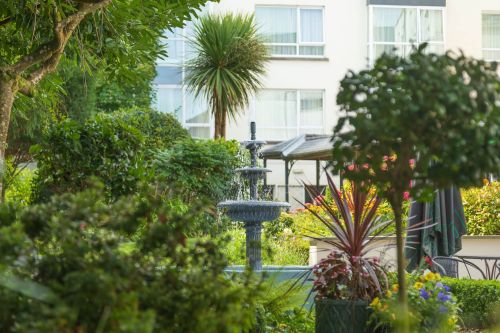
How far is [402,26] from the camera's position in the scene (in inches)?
1092

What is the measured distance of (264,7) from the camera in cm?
2725

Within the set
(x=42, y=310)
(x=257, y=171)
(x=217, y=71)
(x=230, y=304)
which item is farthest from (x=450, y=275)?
(x=217, y=71)

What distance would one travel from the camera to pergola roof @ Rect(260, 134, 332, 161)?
1881 cm

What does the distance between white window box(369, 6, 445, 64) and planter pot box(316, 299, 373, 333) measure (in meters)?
21.0

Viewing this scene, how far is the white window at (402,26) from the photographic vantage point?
90.3 feet

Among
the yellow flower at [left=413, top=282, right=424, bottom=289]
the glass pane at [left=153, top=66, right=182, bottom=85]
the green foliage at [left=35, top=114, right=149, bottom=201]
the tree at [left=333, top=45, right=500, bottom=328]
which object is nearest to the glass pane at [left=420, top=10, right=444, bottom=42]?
the glass pane at [left=153, top=66, right=182, bottom=85]

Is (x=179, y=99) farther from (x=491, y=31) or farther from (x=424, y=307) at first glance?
(x=424, y=307)

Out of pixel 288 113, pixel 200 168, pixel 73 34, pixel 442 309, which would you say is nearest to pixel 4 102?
pixel 73 34

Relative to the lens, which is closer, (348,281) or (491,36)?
(348,281)

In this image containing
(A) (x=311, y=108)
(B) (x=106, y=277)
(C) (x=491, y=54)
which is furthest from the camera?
(C) (x=491, y=54)

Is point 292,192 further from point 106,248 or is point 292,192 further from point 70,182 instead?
point 106,248

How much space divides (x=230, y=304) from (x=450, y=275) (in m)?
7.09

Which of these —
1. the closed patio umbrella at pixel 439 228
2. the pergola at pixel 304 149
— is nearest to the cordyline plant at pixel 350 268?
the closed patio umbrella at pixel 439 228

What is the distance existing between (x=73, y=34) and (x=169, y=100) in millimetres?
17077
